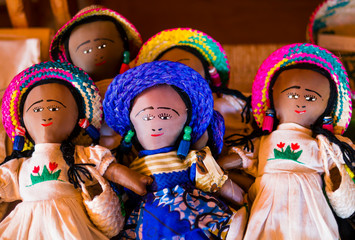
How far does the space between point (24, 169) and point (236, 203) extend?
2.01 ft

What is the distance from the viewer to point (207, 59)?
1281 mm

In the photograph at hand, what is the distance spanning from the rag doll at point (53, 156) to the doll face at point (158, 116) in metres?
0.11

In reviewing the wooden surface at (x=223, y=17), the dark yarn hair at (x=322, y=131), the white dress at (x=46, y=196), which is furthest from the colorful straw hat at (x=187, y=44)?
the wooden surface at (x=223, y=17)

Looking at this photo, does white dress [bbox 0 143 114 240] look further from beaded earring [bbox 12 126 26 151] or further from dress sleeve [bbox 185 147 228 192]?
dress sleeve [bbox 185 147 228 192]

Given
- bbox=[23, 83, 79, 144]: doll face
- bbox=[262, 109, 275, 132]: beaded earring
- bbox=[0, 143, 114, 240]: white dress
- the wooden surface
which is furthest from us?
the wooden surface

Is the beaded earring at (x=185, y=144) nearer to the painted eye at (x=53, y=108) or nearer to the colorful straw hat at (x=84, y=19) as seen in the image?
the painted eye at (x=53, y=108)

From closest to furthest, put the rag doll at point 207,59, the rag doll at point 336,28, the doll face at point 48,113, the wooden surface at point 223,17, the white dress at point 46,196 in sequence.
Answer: the white dress at point 46,196 → the doll face at point 48,113 → the rag doll at point 207,59 → the rag doll at point 336,28 → the wooden surface at point 223,17

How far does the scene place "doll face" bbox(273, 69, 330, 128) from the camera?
1.08 metres

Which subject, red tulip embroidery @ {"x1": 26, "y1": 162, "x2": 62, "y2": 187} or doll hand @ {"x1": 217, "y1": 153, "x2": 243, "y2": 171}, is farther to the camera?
doll hand @ {"x1": 217, "y1": 153, "x2": 243, "y2": 171}

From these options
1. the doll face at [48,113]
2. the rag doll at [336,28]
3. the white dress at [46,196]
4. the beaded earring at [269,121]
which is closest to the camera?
the white dress at [46,196]

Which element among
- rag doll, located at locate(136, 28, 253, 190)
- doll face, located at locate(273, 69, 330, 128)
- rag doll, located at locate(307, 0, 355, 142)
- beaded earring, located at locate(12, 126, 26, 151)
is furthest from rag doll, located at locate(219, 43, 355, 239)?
beaded earring, located at locate(12, 126, 26, 151)

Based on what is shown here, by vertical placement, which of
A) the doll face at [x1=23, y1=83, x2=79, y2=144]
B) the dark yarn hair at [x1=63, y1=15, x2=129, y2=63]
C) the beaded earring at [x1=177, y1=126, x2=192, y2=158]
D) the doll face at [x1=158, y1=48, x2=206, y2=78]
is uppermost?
the dark yarn hair at [x1=63, y1=15, x2=129, y2=63]

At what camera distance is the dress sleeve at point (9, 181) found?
1.00m

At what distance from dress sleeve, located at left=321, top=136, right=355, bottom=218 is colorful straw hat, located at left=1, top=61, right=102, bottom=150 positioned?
0.72 meters
